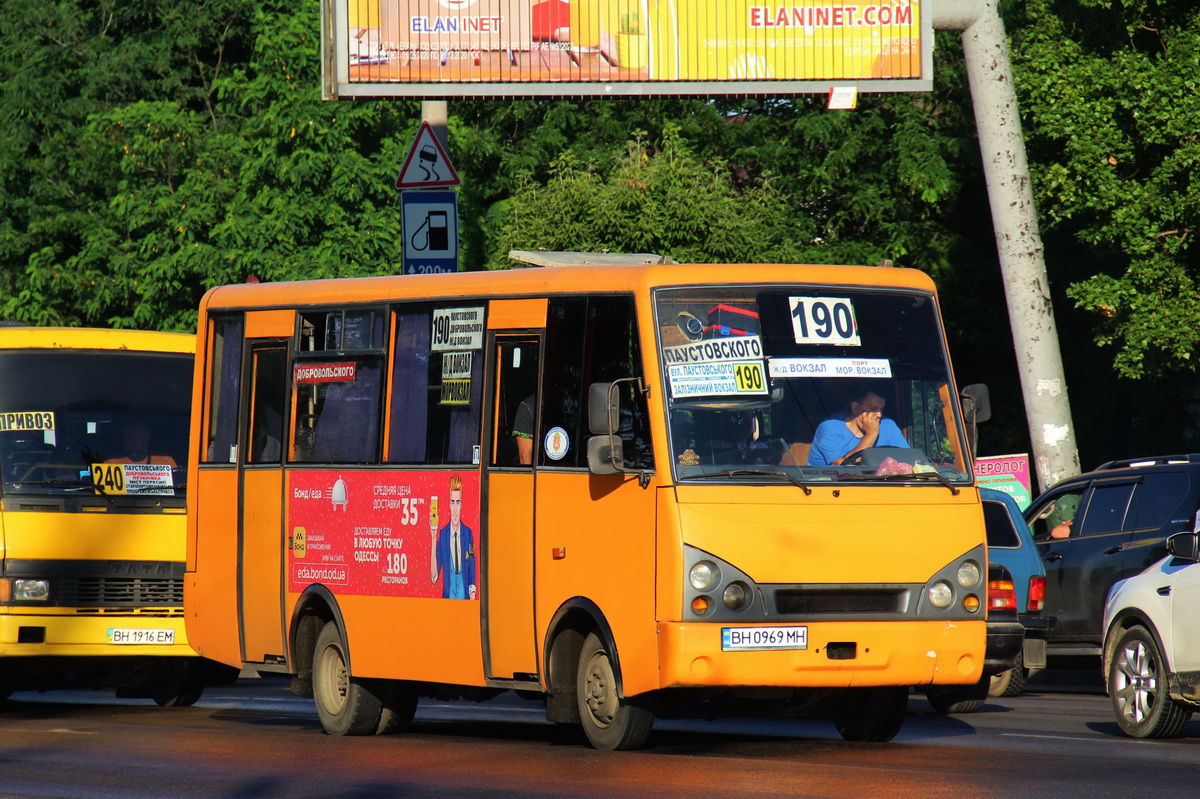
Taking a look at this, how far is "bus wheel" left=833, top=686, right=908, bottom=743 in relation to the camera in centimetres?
1197

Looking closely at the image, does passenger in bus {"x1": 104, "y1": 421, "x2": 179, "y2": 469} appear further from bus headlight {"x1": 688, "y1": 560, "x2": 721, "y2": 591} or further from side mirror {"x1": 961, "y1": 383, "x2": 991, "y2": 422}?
side mirror {"x1": 961, "y1": 383, "x2": 991, "y2": 422}

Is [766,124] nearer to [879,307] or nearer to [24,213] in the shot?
[24,213]

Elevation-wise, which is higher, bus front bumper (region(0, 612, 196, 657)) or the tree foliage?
the tree foliage

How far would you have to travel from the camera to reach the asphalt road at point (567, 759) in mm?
9734

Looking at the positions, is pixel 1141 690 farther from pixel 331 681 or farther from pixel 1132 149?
pixel 1132 149

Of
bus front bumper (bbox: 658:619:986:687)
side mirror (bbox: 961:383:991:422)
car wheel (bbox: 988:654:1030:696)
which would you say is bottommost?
car wheel (bbox: 988:654:1030:696)

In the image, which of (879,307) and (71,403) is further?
(71,403)

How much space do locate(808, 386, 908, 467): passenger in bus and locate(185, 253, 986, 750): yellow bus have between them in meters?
0.02

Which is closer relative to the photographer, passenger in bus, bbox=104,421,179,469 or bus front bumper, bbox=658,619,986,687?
bus front bumper, bbox=658,619,986,687

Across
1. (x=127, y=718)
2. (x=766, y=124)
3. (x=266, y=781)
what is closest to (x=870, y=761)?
(x=266, y=781)

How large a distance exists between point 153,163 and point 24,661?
17235 mm

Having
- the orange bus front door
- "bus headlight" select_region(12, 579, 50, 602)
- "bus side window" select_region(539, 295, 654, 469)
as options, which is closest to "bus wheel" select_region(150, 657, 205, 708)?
"bus headlight" select_region(12, 579, 50, 602)

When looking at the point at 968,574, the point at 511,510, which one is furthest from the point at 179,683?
the point at 968,574

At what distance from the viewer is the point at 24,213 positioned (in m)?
34.5
